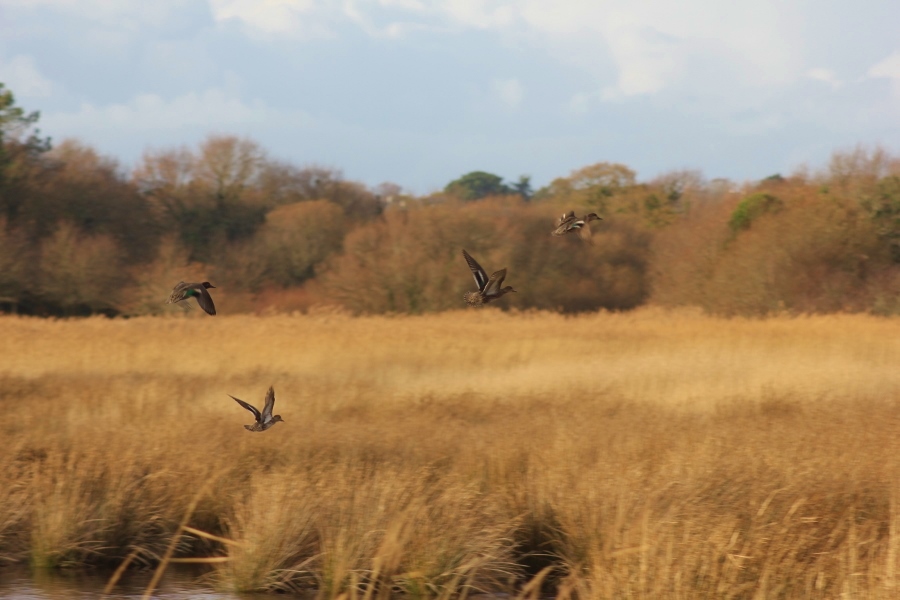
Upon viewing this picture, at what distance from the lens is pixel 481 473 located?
8.16 m

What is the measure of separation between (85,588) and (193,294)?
3667 millimetres

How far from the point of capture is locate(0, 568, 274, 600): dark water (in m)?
6.82

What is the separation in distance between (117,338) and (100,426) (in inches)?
287

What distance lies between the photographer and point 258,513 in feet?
22.0

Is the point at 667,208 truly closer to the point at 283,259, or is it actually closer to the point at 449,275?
the point at 449,275

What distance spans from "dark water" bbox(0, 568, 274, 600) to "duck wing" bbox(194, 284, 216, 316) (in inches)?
122

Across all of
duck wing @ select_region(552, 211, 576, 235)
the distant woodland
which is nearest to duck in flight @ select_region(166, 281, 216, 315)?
duck wing @ select_region(552, 211, 576, 235)

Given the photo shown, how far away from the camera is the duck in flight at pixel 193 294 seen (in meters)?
4.03

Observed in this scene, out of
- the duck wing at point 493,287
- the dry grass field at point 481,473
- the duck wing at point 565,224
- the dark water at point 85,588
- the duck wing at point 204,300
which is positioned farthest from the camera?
the dark water at point 85,588

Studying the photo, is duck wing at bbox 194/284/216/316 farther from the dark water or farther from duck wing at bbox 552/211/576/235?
the dark water

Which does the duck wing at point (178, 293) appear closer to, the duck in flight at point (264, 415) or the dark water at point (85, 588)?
the duck in flight at point (264, 415)

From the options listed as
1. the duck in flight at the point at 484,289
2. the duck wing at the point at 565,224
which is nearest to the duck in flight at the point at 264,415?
the duck in flight at the point at 484,289

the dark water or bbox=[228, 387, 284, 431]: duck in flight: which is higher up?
bbox=[228, 387, 284, 431]: duck in flight

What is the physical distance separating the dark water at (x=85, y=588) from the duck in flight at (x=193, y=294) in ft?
10.1
